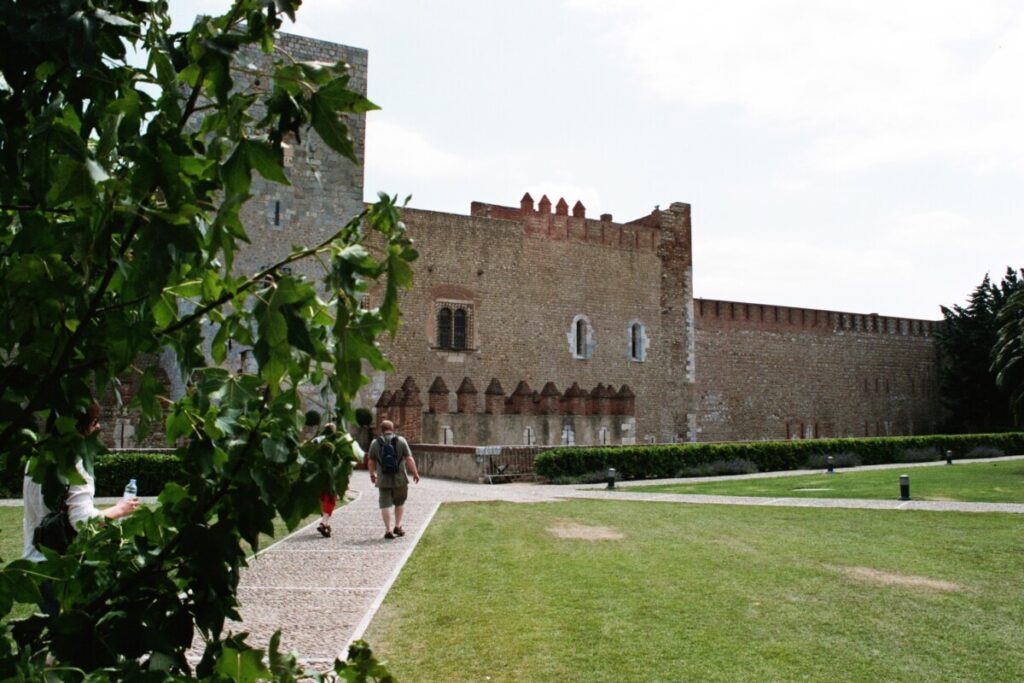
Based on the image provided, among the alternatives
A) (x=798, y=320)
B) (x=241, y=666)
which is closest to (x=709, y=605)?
(x=241, y=666)

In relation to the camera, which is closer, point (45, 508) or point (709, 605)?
point (45, 508)

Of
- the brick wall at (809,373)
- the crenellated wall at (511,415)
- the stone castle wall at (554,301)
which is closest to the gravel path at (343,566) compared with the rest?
the crenellated wall at (511,415)

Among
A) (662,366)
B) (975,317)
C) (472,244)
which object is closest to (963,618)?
(472,244)

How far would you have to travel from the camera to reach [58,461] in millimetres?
1555

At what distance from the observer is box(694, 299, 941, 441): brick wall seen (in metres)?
35.0

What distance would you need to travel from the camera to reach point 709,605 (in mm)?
6445

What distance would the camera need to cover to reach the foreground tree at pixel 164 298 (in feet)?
4.15

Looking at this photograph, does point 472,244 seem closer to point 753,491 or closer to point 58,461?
point 753,491

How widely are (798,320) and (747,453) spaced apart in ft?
49.3

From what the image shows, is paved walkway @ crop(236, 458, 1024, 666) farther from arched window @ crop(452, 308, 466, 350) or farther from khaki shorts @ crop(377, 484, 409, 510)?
arched window @ crop(452, 308, 466, 350)

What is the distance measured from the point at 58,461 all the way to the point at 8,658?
339 mm

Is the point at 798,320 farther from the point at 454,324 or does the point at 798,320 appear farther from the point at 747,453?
the point at 454,324

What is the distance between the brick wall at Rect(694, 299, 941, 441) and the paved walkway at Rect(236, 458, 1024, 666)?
19.7 m

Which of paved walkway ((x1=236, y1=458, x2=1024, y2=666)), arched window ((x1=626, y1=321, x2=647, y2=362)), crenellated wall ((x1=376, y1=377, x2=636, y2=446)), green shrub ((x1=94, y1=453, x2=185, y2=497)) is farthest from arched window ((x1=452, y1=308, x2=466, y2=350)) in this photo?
green shrub ((x1=94, y1=453, x2=185, y2=497))
